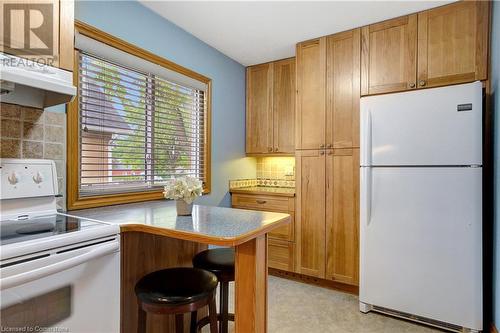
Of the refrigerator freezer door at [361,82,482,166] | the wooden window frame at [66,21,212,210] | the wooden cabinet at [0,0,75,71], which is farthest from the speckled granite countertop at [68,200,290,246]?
the refrigerator freezer door at [361,82,482,166]

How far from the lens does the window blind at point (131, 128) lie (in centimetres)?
188

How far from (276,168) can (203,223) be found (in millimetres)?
2305

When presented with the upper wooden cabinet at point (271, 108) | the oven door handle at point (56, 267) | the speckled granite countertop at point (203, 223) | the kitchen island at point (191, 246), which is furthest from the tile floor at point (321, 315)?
the upper wooden cabinet at point (271, 108)

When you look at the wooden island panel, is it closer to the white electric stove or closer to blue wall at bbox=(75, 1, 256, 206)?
the white electric stove

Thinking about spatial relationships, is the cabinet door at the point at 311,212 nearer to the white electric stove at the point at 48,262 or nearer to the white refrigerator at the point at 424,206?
the white refrigerator at the point at 424,206

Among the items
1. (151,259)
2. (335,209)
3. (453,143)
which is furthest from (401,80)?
(151,259)

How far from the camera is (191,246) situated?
6.40 feet

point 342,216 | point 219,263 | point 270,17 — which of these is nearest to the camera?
point 219,263

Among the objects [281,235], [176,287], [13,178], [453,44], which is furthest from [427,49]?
[13,178]

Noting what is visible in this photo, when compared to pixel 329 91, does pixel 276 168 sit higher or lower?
lower

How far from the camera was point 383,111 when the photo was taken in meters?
2.13

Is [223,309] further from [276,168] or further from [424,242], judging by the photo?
[276,168]

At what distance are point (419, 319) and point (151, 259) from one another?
6.33 feet

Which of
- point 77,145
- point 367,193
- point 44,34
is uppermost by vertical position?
point 44,34
